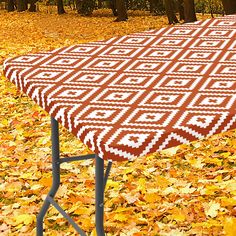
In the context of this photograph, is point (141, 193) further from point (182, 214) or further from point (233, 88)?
point (233, 88)

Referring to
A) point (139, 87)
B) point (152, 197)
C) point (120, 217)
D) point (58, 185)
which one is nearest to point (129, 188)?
point (152, 197)

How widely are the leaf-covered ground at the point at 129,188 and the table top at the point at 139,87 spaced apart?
1.45 meters

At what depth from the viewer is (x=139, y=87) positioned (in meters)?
2.52

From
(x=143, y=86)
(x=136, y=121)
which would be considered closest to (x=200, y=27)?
(x=143, y=86)

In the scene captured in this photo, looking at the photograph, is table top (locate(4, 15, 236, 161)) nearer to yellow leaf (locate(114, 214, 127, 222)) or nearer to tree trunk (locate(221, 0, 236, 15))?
yellow leaf (locate(114, 214, 127, 222))

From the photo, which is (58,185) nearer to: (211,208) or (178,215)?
(178,215)

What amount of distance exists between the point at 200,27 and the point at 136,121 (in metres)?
1.93

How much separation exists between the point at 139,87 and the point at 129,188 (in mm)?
2296

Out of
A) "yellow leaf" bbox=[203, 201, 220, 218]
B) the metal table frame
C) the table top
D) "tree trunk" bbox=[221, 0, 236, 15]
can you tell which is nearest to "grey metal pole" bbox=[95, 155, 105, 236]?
the metal table frame

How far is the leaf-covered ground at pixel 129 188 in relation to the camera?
13.3 ft

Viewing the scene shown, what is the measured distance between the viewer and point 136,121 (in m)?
2.07

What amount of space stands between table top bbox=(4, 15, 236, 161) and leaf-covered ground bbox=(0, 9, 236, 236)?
4.75ft

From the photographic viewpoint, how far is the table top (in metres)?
1.99

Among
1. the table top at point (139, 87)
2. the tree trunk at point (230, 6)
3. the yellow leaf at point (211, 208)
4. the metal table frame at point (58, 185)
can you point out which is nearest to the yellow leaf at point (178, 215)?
the yellow leaf at point (211, 208)
